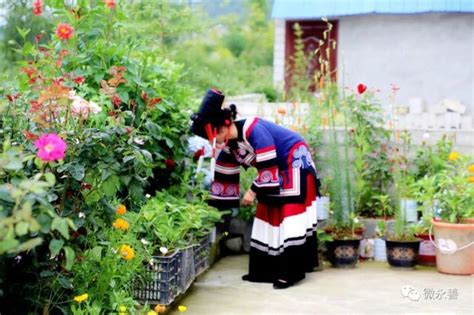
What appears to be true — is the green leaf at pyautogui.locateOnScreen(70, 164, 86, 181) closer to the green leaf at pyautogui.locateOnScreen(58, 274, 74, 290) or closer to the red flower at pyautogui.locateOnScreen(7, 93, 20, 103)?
the green leaf at pyautogui.locateOnScreen(58, 274, 74, 290)

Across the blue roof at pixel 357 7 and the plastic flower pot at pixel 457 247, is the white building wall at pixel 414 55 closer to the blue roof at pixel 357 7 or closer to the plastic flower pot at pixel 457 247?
the blue roof at pixel 357 7

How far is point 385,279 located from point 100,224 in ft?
9.07

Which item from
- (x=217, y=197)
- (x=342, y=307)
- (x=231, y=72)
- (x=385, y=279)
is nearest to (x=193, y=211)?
(x=217, y=197)

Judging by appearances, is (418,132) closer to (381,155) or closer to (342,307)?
(381,155)

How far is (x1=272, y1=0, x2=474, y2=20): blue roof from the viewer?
11234mm

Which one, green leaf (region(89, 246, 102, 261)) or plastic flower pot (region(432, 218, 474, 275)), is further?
plastic flower pot (region(432, 218, 474, 275))

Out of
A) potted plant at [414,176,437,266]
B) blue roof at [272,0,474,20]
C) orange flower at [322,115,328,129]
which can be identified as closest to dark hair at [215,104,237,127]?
orange flower at [322,115,328,129]

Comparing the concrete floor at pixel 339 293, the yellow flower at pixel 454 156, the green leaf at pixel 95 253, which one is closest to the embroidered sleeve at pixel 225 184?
the concrete floor at pixel 339 293

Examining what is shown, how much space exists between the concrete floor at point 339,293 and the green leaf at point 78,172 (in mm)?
1621

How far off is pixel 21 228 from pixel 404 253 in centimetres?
401

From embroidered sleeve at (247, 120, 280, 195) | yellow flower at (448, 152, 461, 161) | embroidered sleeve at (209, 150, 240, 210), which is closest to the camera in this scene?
embroidered sleeve at (247, 120, 280, 195)

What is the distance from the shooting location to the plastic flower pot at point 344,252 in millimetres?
6371

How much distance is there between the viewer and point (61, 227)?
3113 mm

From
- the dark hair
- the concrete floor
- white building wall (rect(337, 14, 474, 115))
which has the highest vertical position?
white building wall (rect(337, 14, 474, 115))
